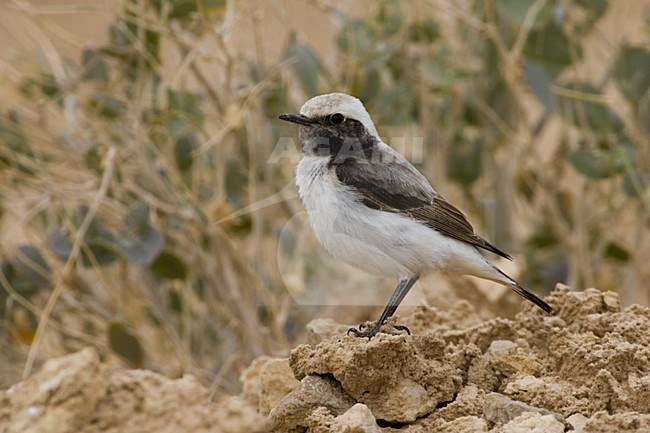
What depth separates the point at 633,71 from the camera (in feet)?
21.1

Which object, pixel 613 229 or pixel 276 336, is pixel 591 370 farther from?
pixel 613 229

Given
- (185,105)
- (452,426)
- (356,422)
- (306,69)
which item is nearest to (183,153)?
(185,105)

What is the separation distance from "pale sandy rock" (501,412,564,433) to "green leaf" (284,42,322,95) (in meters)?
3.31

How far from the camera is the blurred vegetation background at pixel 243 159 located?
18.9ft

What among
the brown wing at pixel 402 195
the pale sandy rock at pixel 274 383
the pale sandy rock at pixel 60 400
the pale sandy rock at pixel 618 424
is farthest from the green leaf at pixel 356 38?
the pale sandy rock at pixel 60 400

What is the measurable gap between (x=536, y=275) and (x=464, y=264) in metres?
2.27

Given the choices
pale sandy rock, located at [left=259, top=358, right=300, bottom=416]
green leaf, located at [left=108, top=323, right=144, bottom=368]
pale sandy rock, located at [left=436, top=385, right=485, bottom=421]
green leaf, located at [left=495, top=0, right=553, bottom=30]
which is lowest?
green leaf, located at [left=108, top=323, right=144, bottom=368]

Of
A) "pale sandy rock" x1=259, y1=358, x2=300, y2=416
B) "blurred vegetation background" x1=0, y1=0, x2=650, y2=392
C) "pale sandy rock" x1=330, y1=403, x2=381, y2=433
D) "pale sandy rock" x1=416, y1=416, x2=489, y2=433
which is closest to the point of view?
"pale sandy rock" x1=330, y1=403, x2=381, y2=433

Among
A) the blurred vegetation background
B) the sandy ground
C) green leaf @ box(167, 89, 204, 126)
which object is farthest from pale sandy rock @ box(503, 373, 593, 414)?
green leaf @ box(167, 89, 204, 126)

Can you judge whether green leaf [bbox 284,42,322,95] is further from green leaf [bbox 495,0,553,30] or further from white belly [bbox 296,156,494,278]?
white belly [bbox 296,156,494,278]

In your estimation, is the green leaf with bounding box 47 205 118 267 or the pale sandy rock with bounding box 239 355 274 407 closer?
the pale sandy rock with bounding box 239 355 274 407

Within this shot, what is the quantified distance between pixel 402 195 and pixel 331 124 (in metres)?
0.46

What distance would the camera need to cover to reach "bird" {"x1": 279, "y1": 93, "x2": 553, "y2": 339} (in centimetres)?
449

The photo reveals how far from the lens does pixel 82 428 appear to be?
262 cm
